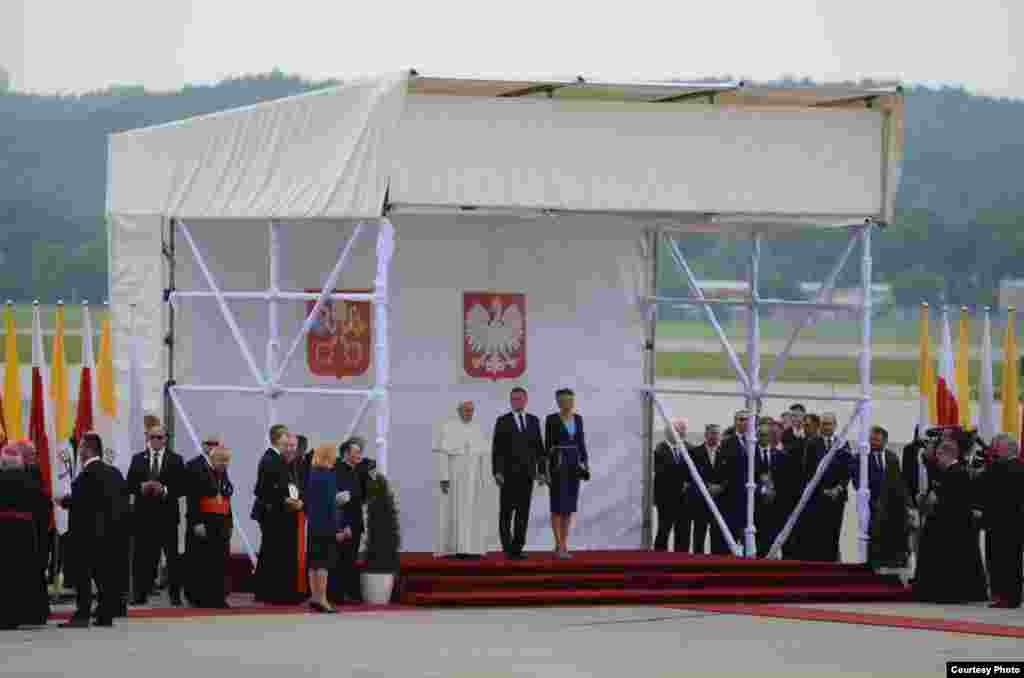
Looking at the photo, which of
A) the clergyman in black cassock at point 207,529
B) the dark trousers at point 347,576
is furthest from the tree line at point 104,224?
the dark trousers at point 347,576

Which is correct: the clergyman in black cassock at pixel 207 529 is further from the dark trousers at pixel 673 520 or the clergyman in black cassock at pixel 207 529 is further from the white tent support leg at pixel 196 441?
the dark trousers at pixel 673 520

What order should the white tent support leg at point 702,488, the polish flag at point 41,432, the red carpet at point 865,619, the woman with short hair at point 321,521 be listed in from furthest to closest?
the white tent support leg at point 702,488, the polish flag at point 41,432, the woman with short hair at point 321,521, the red carpet at point 865,619

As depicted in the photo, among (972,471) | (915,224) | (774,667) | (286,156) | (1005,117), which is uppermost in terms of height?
(1005,117)

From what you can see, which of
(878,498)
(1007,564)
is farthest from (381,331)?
(1007,564)

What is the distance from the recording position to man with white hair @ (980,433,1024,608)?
19109mm

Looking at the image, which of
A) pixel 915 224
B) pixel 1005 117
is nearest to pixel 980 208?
pixel 915 224

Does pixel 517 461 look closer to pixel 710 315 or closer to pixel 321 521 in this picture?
pixel 321 521

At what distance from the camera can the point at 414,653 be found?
1548 centimetres

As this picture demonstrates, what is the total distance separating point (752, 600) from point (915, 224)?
100 metres

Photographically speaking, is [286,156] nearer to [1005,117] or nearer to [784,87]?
[784,87]

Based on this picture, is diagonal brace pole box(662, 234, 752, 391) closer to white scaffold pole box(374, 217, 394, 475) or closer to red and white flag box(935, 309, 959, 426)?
red and white flag box(935, 309, 959, 426)

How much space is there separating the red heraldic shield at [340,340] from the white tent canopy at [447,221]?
0.13m

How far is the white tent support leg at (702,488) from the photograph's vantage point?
21938 mm

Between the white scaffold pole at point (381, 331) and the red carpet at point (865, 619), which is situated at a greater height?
the white scaffold pole at point (381, 331)
